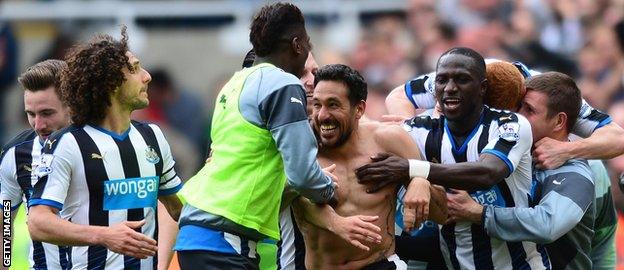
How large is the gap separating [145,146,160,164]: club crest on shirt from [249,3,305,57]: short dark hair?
80cm

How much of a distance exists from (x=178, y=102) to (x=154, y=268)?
9.74 metres

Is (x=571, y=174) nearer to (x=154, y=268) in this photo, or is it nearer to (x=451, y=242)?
(x=451, y=242)

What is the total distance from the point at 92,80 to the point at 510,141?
7.67ft

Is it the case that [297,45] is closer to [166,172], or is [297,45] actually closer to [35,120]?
[166,172]

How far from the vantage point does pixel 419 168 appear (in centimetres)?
764

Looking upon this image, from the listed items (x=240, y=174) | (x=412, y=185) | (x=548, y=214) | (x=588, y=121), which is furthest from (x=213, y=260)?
(x=588, y=121)

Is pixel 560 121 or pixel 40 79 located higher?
pixel 40 79

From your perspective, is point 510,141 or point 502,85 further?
point 502,85

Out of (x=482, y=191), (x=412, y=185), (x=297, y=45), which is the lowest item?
(x=482, y=191)

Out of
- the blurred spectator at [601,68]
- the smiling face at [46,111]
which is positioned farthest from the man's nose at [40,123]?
the blurred spectator at [601,68]

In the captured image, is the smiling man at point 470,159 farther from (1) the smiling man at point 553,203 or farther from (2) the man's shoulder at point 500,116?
(1) the smiling man at point 553,203

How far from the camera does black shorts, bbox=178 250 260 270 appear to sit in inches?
287

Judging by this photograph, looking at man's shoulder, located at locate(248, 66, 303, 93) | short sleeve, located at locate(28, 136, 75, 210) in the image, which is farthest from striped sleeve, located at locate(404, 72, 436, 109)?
short sleeve, located at locate(28, 136, 75, 210)

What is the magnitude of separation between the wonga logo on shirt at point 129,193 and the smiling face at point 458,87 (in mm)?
1699
